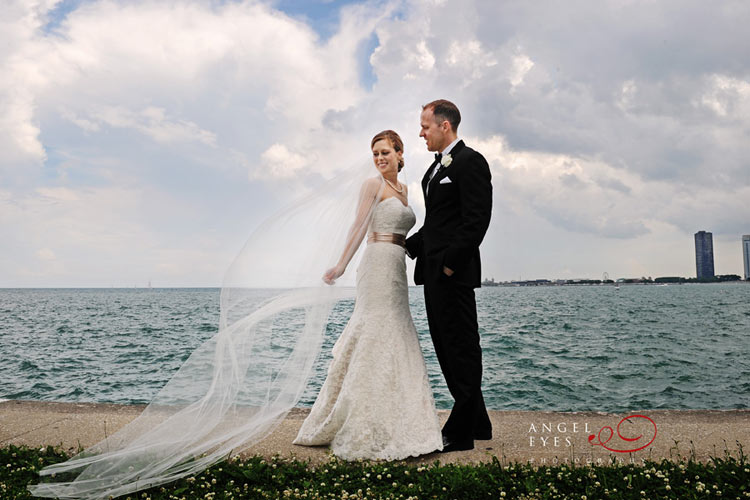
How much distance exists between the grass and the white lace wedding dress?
0.69 ft

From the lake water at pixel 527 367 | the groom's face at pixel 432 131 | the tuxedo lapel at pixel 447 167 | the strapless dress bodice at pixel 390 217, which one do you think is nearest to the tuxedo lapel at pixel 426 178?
the tuxedo lapel at pixel 447 167

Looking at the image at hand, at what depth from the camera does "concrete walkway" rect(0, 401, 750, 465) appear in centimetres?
396

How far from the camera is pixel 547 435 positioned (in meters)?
4.43

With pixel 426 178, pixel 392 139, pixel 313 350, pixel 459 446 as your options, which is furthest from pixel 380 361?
pixel 392 139

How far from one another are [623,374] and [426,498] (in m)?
16.4

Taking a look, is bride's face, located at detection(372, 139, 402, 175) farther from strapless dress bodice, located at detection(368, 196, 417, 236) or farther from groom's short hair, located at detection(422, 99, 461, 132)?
groom's short hair, located at detection(422, 99, 461, 132)

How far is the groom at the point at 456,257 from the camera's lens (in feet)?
12.6

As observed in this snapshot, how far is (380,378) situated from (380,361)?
13 centimetres

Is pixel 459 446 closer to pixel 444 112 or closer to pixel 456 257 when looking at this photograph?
pixel 456 257

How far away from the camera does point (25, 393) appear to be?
13.1 meters

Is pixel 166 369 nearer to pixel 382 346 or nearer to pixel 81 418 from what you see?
pixel 81 418

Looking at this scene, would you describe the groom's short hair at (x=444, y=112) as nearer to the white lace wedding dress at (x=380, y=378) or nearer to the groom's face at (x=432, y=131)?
the groom's face at (x=432, y=131)

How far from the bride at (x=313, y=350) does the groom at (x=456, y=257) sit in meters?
0.22

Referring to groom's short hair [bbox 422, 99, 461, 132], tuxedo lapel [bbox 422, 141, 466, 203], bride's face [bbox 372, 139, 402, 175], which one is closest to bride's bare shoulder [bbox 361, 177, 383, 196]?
bride's face [bbox 372, 139, 402, 175]
